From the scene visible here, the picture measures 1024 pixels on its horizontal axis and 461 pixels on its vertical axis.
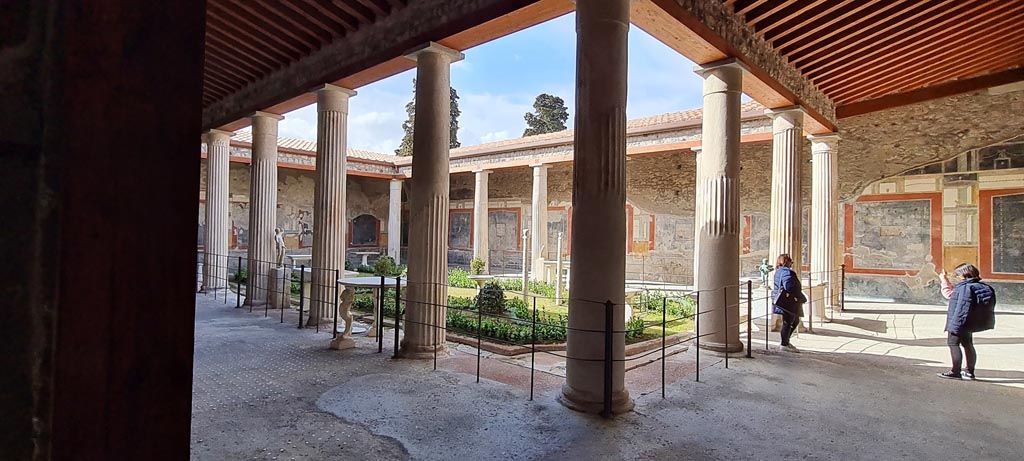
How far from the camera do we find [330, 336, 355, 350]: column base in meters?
6.00

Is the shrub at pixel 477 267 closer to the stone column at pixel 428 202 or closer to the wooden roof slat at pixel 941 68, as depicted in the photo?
the stone column at pixel 428 202

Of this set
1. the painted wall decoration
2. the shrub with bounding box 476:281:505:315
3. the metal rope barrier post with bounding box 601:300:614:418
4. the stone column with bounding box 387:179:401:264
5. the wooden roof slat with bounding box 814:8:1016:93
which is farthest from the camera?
the stone column with bounding box 387:179:401:264

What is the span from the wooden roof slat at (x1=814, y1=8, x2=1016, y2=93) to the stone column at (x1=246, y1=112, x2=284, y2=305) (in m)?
9.53

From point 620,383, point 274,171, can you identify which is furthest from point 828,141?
point 274,171

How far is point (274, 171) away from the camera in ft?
30.0

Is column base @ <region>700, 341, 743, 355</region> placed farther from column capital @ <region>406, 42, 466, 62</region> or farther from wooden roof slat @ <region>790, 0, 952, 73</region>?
column capital @ <region>406, 42, 466, 62</region>

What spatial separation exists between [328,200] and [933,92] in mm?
10554

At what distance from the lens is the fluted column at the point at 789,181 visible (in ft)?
26.0

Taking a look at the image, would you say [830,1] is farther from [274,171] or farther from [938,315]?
[274,171]

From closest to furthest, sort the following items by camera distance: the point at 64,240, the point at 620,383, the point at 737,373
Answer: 1. the point at 64,240
2. the point at 620,383
3. the point at 737,373

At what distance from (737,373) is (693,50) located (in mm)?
3736

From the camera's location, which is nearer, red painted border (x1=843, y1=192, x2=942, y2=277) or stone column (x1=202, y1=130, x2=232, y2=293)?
stone column (x1=202, y1=130, x2=232, y2=293)

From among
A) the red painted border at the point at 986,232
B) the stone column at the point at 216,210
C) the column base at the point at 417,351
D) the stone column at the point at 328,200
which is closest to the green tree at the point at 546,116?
the stone column at the point at 216,210

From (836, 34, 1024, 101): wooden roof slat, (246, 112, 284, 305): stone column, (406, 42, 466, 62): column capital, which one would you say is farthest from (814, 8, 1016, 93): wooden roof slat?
(246, 112, 284, 305): stone column
